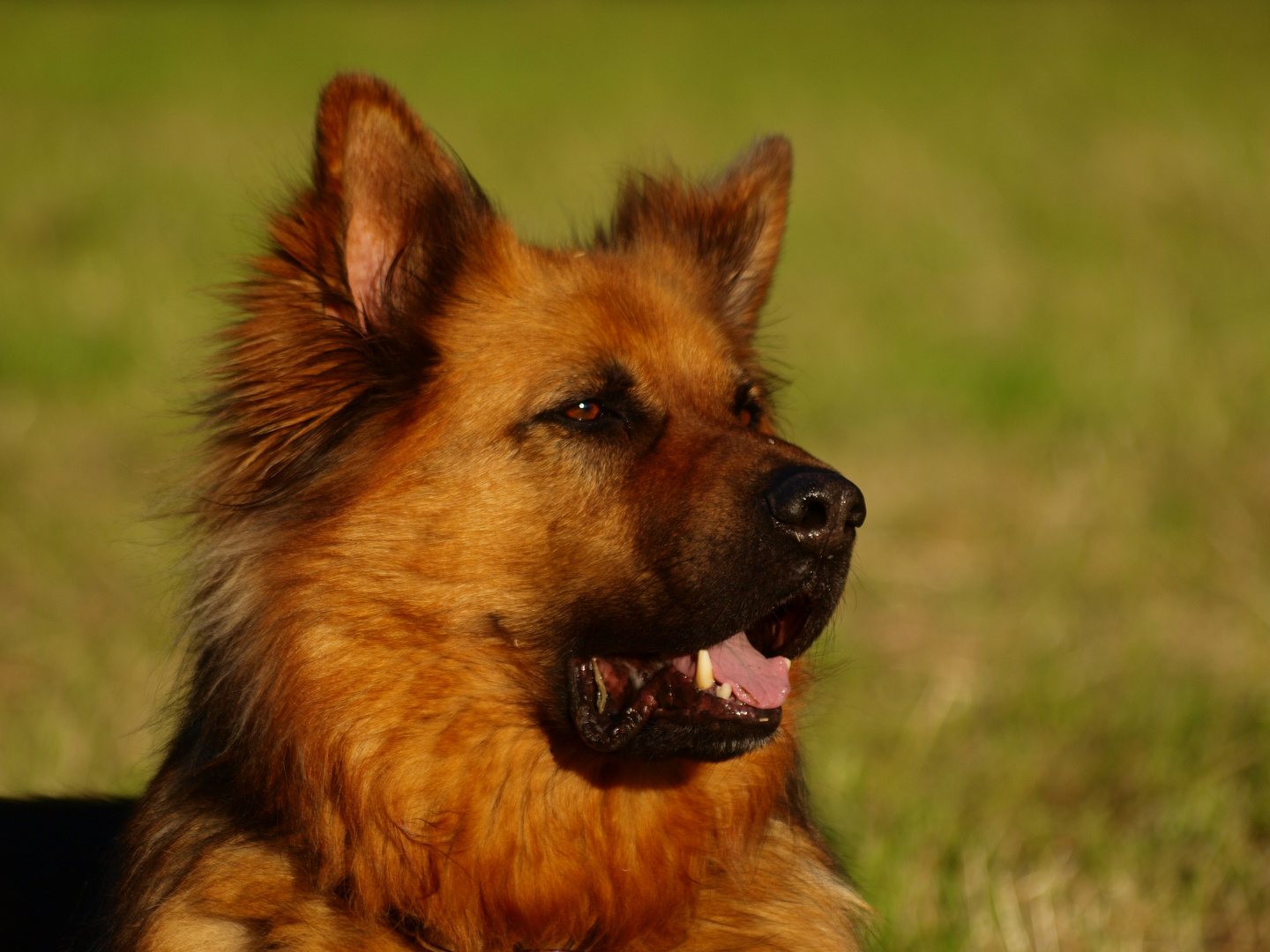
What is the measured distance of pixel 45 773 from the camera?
488 centimetres

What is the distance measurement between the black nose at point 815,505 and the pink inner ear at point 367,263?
43.5 inches

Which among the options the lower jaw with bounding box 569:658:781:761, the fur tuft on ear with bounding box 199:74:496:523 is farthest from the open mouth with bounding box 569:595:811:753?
the fur tuft on ear with bounding box 199:74:496:523

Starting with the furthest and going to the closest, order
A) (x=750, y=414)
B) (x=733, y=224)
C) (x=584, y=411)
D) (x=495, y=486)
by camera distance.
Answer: (x=733, y=224)
(x=750, y=414)
(x=584, y=411)
(x=495, y=486)

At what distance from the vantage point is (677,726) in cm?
293

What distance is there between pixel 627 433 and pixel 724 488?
358 millimetres

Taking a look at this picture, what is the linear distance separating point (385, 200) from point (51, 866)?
78.9 inches

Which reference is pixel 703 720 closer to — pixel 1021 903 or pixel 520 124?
pixel 1021 903

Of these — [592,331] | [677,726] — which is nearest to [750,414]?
[592,331]

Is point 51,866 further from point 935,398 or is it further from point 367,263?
point 935,398

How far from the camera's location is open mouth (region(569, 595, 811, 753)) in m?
2.95

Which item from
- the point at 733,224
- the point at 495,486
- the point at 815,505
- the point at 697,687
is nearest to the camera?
the point at 815,505

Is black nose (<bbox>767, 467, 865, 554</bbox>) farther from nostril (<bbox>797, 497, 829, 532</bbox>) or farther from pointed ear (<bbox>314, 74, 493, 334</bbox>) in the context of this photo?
pointed ear (<bbox>314, 74, 493, 334</bbox>)

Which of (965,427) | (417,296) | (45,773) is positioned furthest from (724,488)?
(965,427)

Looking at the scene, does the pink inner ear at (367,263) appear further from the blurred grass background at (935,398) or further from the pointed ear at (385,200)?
the blurred grass background at (935,398)
